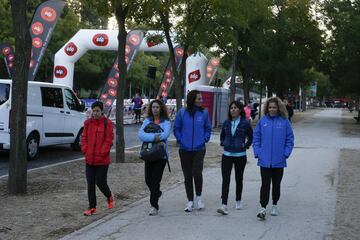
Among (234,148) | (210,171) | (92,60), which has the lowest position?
(210,171)

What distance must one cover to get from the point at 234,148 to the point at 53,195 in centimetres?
306

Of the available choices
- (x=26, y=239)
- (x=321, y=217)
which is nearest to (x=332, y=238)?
(x=321, y=217)

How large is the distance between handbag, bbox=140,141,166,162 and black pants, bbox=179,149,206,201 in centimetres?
41

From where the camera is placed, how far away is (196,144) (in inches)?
299

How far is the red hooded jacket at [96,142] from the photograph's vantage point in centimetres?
739

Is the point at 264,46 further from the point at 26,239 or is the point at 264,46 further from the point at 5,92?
the point at 26,239

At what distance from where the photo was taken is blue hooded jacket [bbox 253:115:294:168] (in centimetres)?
729

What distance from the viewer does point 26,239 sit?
246 inches

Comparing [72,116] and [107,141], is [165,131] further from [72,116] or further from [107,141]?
[72,116]

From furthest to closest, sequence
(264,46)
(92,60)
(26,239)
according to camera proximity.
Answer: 1. (92,60)
2. (264,46)
3. (26,239)

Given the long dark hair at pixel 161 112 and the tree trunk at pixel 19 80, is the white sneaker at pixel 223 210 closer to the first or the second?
the long dark hair at pixel 161 112

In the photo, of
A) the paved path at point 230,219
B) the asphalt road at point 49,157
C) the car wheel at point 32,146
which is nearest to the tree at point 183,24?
the asphalt road at point 49,157

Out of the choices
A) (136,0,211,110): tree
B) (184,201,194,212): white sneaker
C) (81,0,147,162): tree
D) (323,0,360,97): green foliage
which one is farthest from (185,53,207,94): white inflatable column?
(184,201,194,212): white sneaker

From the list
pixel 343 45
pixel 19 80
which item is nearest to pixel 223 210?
pixel 19 80
